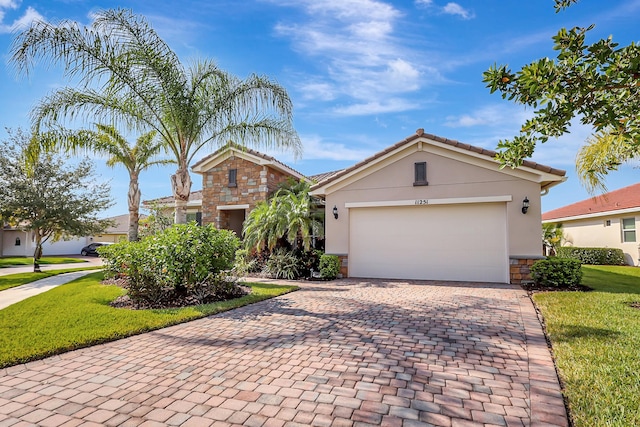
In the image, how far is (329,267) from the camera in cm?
1210

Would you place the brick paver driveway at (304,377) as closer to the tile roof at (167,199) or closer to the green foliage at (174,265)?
the green foliage at (174,265)

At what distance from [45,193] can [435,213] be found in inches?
669

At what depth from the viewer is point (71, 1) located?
8.41 metres

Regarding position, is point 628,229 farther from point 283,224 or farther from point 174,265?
point 174,265

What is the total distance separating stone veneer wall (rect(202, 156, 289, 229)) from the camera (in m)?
16.4

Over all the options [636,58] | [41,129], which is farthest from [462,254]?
[41,129]

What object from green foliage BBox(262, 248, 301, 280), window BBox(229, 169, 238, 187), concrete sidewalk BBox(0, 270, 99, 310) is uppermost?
window BBox(229, 169, 238, 187)

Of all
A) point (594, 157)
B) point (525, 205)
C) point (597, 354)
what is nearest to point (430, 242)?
point (525, 205)

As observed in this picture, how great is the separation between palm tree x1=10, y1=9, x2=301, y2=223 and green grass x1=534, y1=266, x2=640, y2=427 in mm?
8340

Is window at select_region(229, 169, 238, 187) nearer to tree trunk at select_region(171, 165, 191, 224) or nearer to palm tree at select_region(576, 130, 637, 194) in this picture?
tree trunk at select_region(171, 165, 191, 224)

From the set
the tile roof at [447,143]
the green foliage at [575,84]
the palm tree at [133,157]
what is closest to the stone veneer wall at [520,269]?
the tile roof at [447,143]

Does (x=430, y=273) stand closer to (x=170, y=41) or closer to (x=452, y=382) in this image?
(x=452, y=382)

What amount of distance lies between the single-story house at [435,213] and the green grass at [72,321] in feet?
16.0

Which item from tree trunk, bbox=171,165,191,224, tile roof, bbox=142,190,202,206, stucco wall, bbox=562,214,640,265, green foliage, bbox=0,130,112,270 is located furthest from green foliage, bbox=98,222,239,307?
stucco wall, bbox=562,214,640,265
